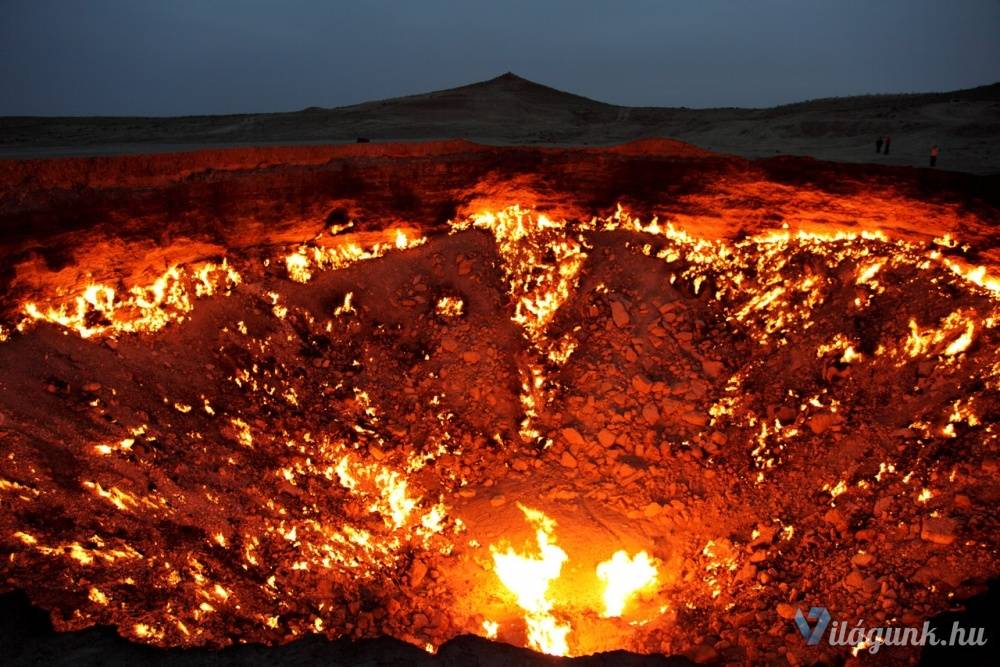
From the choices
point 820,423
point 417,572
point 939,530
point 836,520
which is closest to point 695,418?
point 820,423

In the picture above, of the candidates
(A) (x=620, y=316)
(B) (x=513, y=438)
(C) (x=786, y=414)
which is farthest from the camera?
(A) (x=620, y=316)

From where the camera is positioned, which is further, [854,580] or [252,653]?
[854,580]

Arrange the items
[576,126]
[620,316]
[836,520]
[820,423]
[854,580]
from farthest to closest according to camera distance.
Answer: [576,126]
[620,316]
[820,423]
[836,520]
[854,580]

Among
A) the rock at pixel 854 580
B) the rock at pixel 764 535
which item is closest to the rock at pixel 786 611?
the rock at pixel 854 580

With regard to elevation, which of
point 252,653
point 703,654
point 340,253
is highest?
point 340,253

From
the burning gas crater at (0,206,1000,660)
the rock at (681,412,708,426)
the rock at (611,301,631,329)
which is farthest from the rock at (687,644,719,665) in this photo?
the rock at (611,301,631,329)

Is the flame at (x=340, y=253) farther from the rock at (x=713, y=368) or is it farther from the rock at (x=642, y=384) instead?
the rock at (x=713, y=368)

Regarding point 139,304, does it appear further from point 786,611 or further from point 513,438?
point 786,611
